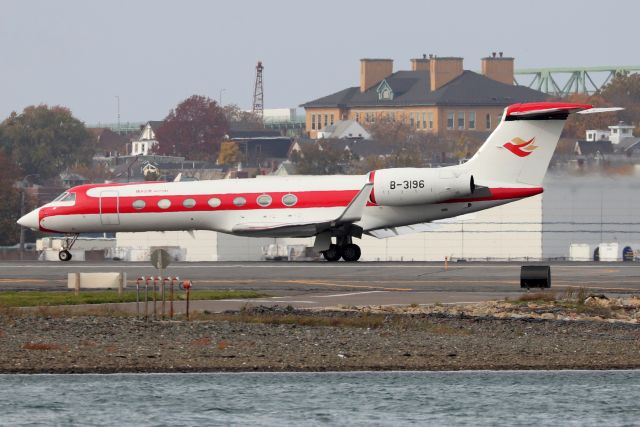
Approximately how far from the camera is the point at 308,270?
198 ft

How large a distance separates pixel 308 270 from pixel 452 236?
1407 inches

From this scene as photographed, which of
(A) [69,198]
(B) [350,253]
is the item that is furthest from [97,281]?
(B) [350,253]

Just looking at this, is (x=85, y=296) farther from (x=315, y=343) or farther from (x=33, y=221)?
(x=33, y=221)

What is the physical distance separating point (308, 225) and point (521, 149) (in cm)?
851

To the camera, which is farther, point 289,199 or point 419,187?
point 289,199

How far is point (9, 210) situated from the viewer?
122m

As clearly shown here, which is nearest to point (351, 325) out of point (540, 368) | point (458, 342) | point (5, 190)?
point (458, 342)

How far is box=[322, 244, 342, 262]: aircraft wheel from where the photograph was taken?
214ft

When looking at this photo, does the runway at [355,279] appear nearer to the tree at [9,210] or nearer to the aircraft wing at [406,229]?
the aircraft wing at [406,229]

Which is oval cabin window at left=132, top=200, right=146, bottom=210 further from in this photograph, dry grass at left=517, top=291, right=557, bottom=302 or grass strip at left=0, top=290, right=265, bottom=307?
dry grass at left=517, top=291, right=557, bottom=302

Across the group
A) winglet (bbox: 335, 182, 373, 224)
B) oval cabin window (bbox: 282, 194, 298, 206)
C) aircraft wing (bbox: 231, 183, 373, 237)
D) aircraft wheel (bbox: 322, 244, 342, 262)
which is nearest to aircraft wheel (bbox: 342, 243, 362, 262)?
aircraft wheel (bbox: 322, 244, 342, 262)

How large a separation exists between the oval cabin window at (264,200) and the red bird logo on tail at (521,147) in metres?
9.09

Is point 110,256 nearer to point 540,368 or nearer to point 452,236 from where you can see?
point 452,236

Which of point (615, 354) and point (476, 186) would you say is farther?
point (476, 186)
